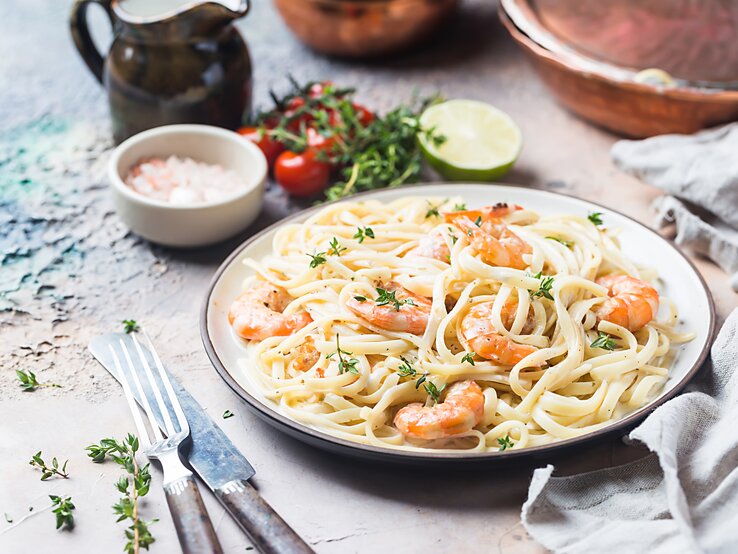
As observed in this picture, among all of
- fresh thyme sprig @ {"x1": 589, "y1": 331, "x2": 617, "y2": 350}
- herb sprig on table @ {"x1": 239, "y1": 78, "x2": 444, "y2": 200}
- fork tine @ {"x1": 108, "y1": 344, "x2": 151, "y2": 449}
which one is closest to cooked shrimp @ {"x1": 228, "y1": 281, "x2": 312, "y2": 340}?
fork tine @ {"x1": 108, "y1": 344, "x2": 151, "y2": 449}

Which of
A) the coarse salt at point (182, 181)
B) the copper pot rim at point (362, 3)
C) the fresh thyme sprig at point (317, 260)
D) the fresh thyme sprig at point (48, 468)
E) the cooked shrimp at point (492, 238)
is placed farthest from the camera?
the copper pot rim at point (362, 3)

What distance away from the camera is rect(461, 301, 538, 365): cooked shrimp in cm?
287

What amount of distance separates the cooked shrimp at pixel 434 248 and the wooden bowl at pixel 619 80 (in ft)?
5.60

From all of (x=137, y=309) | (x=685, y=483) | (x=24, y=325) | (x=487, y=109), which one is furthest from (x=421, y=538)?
(x=487, y=109)

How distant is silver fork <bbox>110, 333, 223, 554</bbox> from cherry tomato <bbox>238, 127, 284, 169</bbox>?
1.40 meters

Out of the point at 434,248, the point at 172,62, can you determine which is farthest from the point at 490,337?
the point at 172,62

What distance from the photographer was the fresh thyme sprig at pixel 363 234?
10.9 feet

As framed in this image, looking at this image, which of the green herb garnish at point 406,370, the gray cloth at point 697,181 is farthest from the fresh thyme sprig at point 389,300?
the gray cloth at point 697,181

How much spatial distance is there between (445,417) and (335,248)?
898 millimetres

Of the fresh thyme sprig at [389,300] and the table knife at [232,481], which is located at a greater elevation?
the fresh thyme sprig at [389,300]

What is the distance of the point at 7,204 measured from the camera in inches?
171

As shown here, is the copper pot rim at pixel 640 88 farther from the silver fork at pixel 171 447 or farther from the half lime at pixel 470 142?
the silver fork at pixel 171 447

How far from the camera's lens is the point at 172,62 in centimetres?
436

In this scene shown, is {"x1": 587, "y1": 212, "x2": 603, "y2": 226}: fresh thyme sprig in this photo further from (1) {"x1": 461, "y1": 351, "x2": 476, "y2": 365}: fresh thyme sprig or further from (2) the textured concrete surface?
(1) {"x1": 461, "y1": 351, "x2": 476, "y2": 365}: fresh thyme sprig
